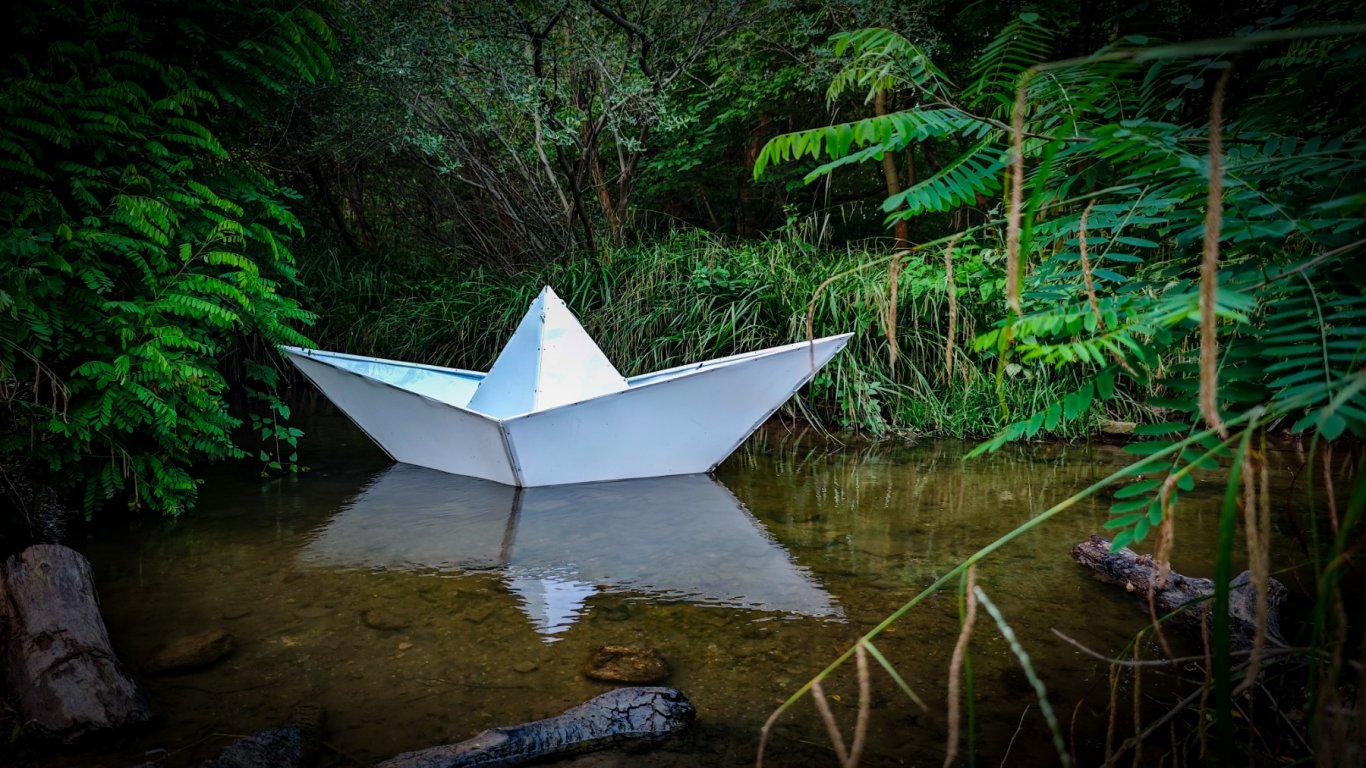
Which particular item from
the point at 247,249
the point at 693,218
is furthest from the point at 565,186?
the point at 247,249

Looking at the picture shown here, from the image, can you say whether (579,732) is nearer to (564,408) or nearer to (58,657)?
(58,657)

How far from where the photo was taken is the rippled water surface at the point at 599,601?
79.4 inches

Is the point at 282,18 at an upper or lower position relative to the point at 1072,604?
upper

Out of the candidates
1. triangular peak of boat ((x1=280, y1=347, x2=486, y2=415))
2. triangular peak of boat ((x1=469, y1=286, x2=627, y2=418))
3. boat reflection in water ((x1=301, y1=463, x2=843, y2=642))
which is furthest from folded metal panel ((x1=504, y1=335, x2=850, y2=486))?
triangular peak of boat ((x1=280, y1=347, x2=486, y2=415))

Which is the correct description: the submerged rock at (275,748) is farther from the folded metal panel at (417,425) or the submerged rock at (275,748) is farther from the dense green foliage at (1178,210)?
the folded metal panel at (417,425)

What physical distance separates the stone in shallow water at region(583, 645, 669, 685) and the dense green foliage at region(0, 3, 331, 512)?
2.36 metres

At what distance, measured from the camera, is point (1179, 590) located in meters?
2.54

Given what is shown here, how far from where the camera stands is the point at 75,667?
79.1 inches

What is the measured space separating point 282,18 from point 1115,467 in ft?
17.7

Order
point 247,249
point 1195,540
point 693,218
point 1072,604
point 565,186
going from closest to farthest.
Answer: point 1072,604 → point 1195,540 → point 247,249 → point 565,186 → point 693,218

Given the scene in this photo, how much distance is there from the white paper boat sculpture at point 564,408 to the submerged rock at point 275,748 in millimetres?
2241

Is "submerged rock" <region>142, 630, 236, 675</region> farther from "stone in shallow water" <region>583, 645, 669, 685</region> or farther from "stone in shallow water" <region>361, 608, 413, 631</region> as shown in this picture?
"stone in shallow water" <region>583, 645, 669, 685</region>

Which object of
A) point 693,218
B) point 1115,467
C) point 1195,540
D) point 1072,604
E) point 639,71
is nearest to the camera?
point 1072,604

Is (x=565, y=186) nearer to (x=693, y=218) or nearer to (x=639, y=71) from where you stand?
(x=639, y=71)
